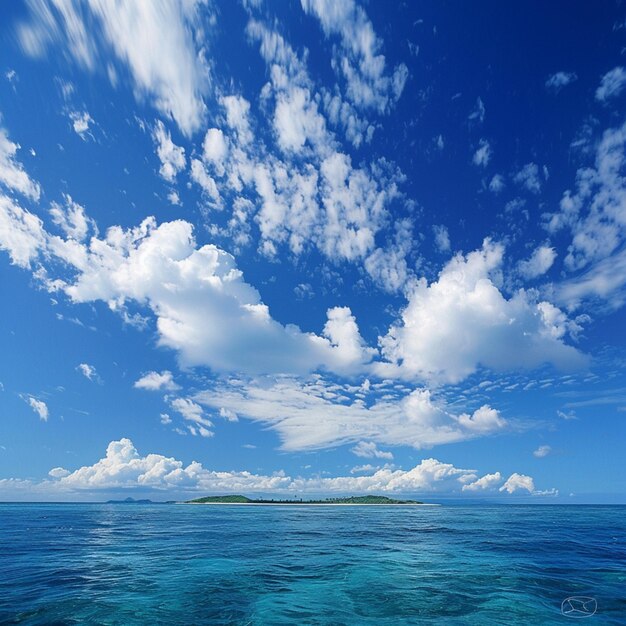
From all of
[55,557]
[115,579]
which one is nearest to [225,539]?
[55,557]

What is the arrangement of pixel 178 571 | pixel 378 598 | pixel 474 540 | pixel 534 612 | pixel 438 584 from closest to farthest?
pixel 534 612 < pixel 378 598 < pixel 438 584 < pixel 178 571 < pixel 474 540

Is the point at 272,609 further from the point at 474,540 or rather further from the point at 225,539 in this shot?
the point at 474,540

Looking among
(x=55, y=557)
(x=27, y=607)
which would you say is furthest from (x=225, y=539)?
(x=27, y=607)

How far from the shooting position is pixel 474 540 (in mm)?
57656

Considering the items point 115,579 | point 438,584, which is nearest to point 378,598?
point 438,584

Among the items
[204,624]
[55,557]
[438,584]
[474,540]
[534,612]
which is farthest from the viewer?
[474,540]

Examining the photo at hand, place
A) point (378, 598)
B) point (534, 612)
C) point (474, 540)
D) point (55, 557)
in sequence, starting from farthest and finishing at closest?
point (474, 540) → point (55, 557) → point (378, 598) → point (534, 612)

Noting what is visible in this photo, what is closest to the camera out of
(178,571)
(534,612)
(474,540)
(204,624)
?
(204,624)

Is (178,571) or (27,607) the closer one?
(27,607)

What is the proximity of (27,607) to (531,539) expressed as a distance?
222ft

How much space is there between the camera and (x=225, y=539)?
5859 cm

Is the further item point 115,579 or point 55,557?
point 55,557

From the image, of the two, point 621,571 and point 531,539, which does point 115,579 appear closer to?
point 621,571

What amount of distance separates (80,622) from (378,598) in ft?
62.3
